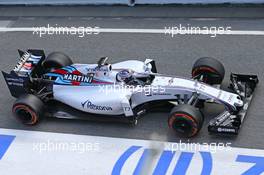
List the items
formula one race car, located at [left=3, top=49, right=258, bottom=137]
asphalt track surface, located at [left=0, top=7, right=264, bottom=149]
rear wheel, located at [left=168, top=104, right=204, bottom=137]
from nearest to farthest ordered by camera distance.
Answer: rear wheel, located at [left=168, top=104, right=204, bottom=137], formula one race car, located at [left=3, top=49, right=258, bottom=137], asphalt track surface, located at [left=0, top=7, right=264, bottom=149]

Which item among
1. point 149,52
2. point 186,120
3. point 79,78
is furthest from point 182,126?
point 149,52

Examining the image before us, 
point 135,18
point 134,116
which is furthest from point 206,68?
point 135,18

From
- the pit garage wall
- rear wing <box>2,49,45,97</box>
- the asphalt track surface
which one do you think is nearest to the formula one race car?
rear wing <box>2,49,45,97</box>

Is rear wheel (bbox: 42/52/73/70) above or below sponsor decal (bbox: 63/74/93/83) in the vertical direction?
above

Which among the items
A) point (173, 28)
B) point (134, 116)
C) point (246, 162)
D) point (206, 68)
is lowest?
point (246, 162)

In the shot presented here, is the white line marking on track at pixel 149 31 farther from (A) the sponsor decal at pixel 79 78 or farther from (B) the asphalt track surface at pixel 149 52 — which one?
(A) the sponsor decal at pixel 79 78

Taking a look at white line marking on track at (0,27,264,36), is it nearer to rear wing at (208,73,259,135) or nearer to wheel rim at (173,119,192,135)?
rear wing at (208,73,259,135)

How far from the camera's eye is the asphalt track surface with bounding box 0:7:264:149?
7.23m

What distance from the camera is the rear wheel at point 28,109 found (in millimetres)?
7344

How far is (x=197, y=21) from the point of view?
10.0m

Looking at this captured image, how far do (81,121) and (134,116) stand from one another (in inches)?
34.8

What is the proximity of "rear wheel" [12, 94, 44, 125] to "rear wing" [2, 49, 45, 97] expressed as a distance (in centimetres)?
28

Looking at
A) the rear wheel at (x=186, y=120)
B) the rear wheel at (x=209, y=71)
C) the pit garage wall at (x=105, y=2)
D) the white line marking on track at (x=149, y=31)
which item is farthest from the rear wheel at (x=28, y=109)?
the pit garage wall at (x=105, y=2)

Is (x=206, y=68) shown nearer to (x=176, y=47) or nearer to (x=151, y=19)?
(x=176, y=47)
